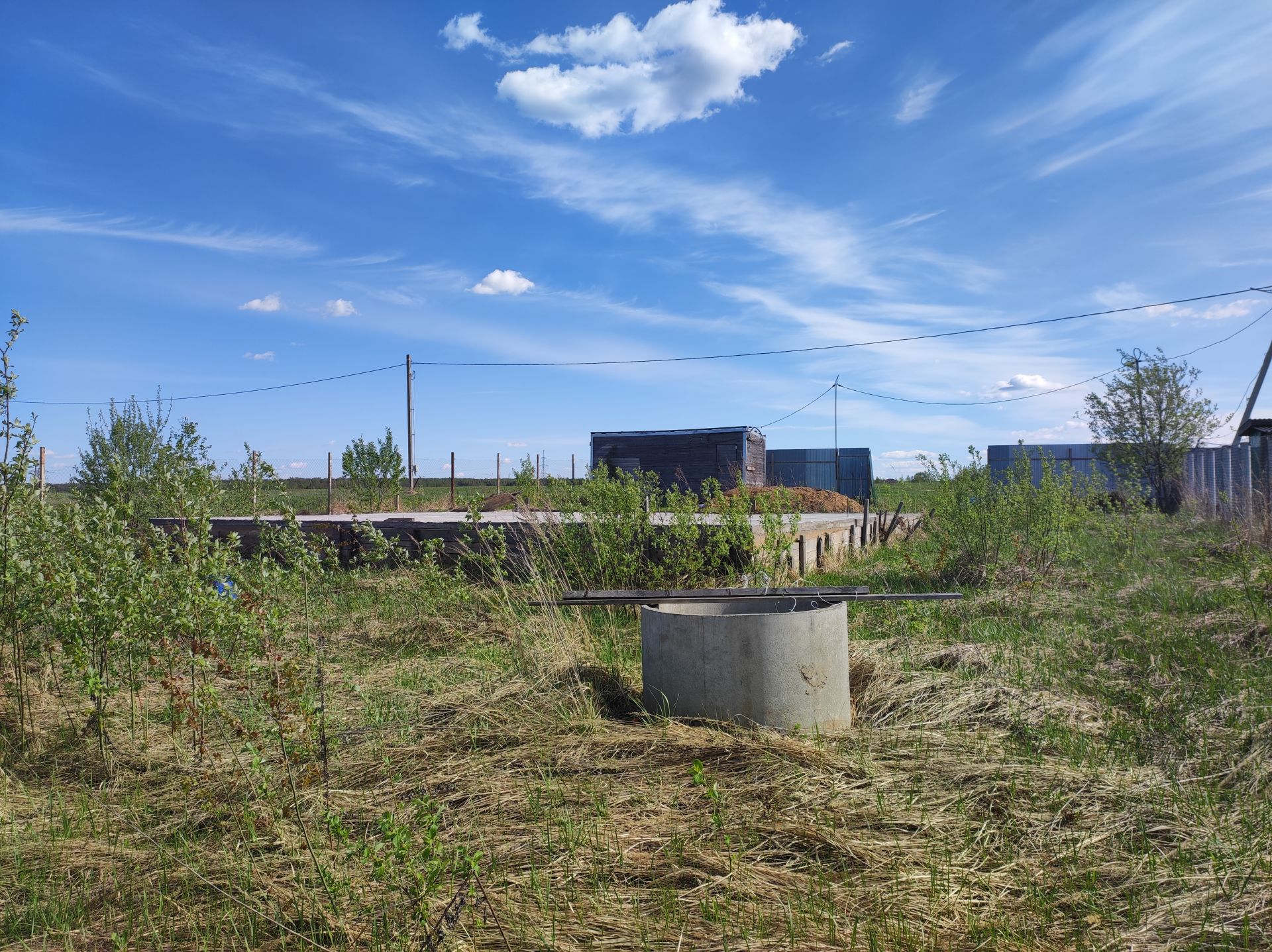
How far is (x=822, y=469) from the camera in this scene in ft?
93.1

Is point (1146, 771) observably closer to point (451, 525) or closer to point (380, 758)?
point (380, 758)

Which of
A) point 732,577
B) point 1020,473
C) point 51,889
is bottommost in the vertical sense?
point 51,889

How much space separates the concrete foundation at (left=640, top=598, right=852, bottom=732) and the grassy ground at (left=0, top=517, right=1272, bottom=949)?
6.2 inches

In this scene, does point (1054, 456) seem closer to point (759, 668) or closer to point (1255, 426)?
point (1255, 426)

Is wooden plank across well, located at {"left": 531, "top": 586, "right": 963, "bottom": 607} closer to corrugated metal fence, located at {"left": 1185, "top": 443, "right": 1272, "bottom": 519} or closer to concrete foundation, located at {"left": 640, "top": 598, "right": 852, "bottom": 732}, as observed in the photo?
concrete foundation, located at {"left": 640, "top": 598, "right": 852, "bottom": 732}

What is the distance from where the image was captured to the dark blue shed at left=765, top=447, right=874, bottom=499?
27.8m

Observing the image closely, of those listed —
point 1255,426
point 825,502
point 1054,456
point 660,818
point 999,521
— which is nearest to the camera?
point 660,818

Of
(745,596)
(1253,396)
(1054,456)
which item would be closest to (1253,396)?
(1253,396)

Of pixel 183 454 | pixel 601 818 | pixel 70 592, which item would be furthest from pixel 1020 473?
pixel 183 454

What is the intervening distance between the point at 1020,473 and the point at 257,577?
8.11m

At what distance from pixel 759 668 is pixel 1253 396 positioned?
18103 mm

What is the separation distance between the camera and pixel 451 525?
352 inches

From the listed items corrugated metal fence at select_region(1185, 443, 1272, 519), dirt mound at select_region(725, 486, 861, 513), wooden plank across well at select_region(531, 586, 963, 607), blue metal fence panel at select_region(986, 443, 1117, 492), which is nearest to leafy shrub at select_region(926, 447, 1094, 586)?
corrugated metal fence at select_region(1185, 443, 1272, 519)

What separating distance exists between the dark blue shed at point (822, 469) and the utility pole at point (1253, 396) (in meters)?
A: 11.3
